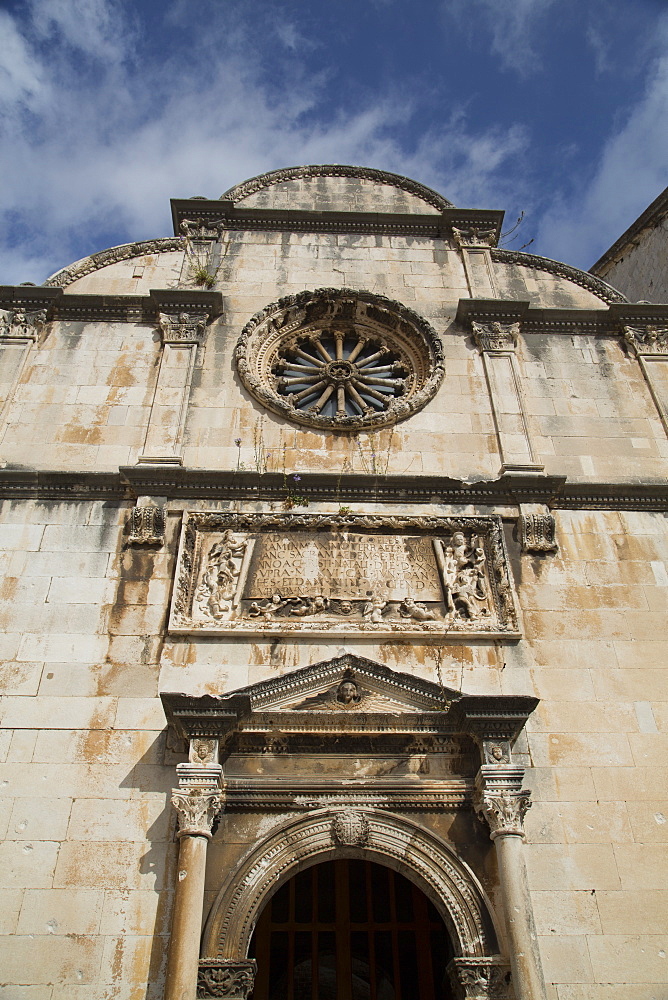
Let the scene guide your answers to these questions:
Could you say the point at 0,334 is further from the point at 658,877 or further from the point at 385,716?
the point at 658,877

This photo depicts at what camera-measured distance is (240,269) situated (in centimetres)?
1162

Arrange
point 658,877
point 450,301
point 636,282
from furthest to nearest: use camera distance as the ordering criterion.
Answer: point 636,282 → point 450,301 → point 658,877

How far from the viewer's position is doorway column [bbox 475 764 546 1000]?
20.0ft

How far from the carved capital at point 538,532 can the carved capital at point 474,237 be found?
520 centimetres

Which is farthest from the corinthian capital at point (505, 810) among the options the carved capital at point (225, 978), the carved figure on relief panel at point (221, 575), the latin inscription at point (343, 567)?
the carved figure on relief panel at point (221, 575)

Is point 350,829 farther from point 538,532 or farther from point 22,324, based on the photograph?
point 22,324

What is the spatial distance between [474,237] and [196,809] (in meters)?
9.32

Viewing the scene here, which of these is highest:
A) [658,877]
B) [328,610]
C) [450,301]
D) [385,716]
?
[450,301]

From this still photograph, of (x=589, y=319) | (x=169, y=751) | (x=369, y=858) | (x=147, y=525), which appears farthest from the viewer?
(x=589, y=319)

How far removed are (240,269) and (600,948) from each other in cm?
948

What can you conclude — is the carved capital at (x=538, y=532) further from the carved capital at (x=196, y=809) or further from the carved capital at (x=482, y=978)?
the carved capital at (x=196, y=809)

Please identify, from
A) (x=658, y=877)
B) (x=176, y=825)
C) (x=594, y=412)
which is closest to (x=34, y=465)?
(x=176, y=825)

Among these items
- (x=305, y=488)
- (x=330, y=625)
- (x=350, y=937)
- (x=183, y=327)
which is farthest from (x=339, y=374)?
(x=350, y=937)

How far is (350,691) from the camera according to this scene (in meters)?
7.54
